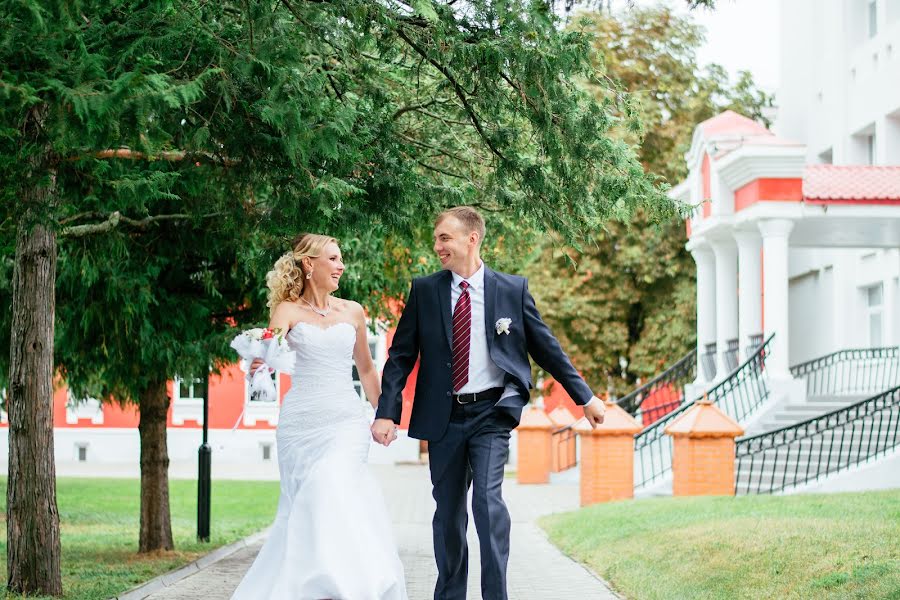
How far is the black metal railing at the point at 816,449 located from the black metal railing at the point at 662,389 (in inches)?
297

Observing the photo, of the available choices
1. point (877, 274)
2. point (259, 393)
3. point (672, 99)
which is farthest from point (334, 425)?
point (672, 99)

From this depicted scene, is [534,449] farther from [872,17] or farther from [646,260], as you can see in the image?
[872,17]

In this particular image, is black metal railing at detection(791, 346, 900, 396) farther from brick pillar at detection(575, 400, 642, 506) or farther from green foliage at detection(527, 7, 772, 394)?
green foliage at detection(527, 7, 772, 394)

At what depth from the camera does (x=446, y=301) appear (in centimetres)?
703

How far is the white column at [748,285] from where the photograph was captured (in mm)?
25547

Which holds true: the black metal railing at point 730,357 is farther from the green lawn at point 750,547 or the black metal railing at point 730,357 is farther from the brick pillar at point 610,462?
the green lawn at point 750,547

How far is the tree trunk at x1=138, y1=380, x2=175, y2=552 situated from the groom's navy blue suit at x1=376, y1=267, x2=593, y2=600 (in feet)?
23.3

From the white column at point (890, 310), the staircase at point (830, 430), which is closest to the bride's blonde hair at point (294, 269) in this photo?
the staircase at point (830, 430)

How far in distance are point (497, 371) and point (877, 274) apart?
2101 cm

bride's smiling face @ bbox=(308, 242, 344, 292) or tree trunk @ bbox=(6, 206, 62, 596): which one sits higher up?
bride's smiling face @ bbox=(308, 242, 344, 292)

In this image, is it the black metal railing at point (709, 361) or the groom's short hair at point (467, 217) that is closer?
the groom's short hair at point (467, 217)

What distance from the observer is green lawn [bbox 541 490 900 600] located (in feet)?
28.9

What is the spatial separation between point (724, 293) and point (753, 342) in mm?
2783

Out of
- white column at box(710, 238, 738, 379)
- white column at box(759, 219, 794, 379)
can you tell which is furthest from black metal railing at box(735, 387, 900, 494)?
white column at box(710, 238, 738, 379)
